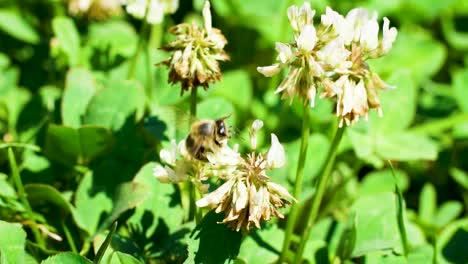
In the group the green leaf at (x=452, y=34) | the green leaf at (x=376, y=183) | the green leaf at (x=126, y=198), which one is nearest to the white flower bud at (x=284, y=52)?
the green leaf at (x=126, y=198)

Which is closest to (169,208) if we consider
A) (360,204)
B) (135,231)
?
(135,231)

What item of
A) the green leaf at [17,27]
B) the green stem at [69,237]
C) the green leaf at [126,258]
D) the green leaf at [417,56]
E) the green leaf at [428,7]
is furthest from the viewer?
the green leaf at [428,7]

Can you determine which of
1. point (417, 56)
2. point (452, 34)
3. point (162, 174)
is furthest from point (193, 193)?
point (452, 34)

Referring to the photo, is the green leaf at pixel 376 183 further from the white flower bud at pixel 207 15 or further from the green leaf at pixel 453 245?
the white flower bud at pixel 207 15

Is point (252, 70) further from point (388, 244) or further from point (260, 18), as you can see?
point (388, 244)

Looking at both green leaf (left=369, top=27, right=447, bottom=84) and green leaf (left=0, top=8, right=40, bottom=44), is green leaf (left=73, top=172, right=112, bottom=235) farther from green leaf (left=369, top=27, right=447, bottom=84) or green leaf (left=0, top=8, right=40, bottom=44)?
green leaf (left=369, top=27, right=447, bottom=84)
